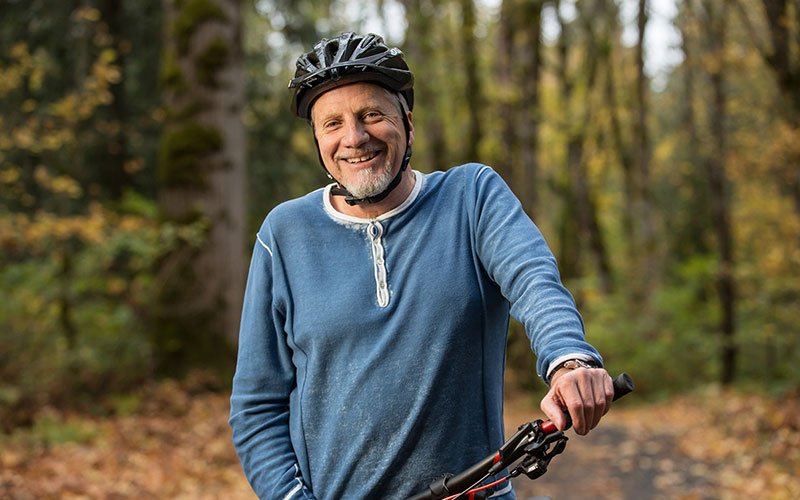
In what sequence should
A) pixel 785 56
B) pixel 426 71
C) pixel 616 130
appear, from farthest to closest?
1. pixel 616 130
2. pixel 426 71
3. pixel 785 56

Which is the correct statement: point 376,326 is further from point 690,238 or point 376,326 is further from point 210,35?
point 690,238

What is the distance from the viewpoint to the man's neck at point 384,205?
8.37 ft

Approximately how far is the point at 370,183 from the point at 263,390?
0.67 m

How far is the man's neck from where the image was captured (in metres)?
2.55

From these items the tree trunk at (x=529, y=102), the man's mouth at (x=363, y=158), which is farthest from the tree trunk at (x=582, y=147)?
the man's mouth at (x=363, y=158)

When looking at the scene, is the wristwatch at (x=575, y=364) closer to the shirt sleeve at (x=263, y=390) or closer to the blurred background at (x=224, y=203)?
the shirt sleeve at (x=263, y=390)

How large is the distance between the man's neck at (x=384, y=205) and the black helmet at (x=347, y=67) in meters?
0.27

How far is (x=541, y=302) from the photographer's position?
6.95ft

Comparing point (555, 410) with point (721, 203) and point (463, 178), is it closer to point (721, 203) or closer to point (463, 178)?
point (463, 178)

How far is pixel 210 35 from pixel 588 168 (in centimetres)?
1714

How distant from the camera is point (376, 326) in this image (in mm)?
2367

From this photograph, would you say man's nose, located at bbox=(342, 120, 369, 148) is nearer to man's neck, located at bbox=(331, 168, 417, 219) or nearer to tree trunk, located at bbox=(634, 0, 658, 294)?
man's neck, located at bbox=(331, 168, 417, 219)

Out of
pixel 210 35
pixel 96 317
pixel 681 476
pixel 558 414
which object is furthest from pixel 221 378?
pixel 558 414

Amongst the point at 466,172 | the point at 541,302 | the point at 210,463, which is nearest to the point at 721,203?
the point at 210,463
